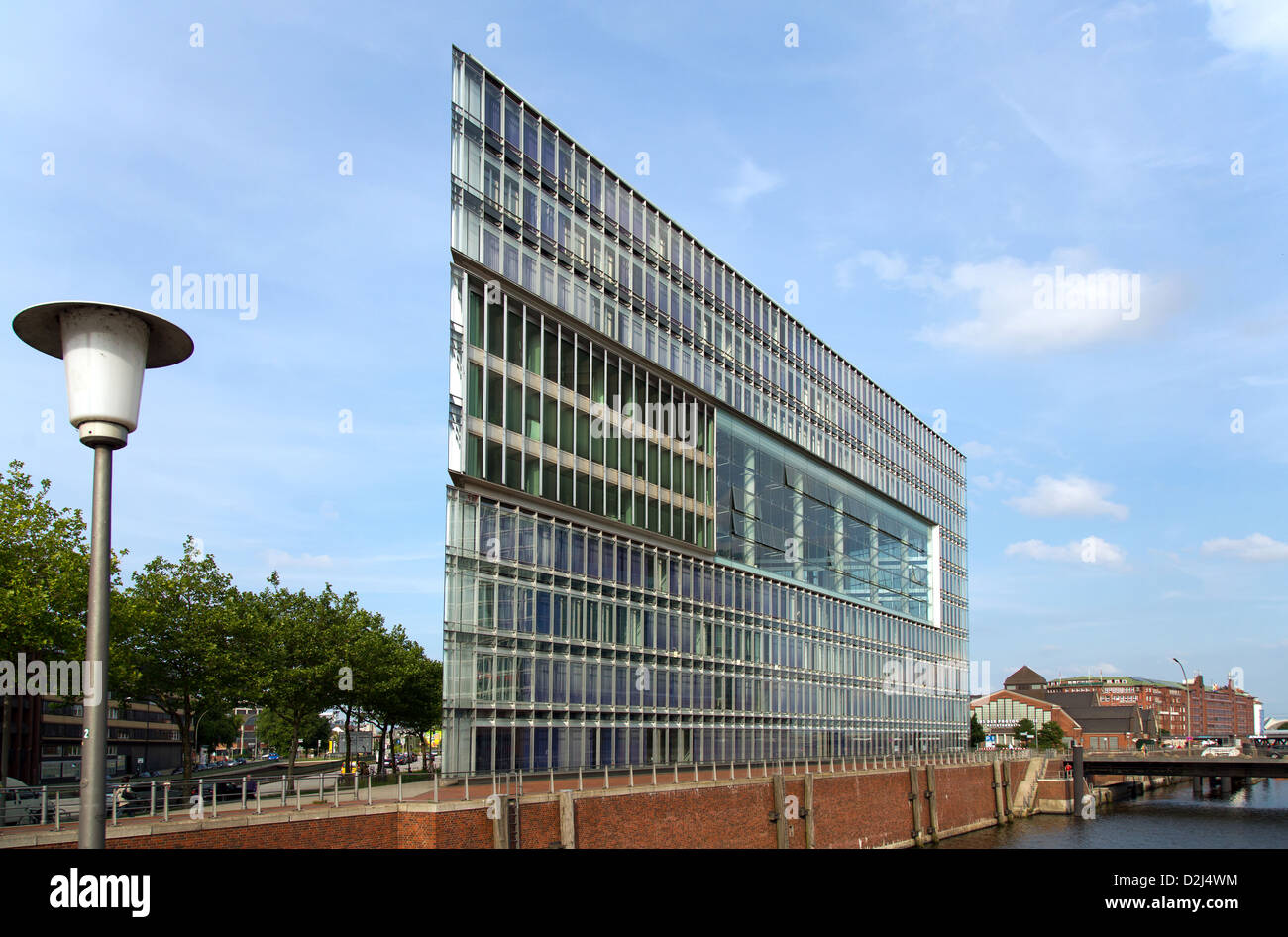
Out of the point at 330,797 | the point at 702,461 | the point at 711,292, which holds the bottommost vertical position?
the point at 330,797

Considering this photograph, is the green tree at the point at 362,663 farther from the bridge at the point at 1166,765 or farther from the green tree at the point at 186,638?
the bridge at the point at 1166,765

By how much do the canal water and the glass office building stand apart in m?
10.9

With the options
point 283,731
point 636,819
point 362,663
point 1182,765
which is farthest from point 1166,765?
point 283,731

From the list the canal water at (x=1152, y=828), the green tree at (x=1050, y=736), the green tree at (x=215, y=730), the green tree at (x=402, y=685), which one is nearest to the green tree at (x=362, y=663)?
the green tree at (x=402, y=685)

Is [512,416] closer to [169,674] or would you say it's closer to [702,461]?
Result: [702,461]

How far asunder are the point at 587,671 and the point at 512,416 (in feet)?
37.2

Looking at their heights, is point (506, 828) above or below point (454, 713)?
below

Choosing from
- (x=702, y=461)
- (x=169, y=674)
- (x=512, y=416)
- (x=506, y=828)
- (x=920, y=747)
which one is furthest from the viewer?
(x=920, y=747)

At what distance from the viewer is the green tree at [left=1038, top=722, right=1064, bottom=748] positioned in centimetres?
15966

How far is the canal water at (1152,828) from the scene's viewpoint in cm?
6481

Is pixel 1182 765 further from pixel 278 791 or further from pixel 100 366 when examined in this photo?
pixel 100 366

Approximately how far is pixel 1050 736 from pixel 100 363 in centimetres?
17235

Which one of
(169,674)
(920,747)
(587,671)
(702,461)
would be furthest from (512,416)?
(920,747)
